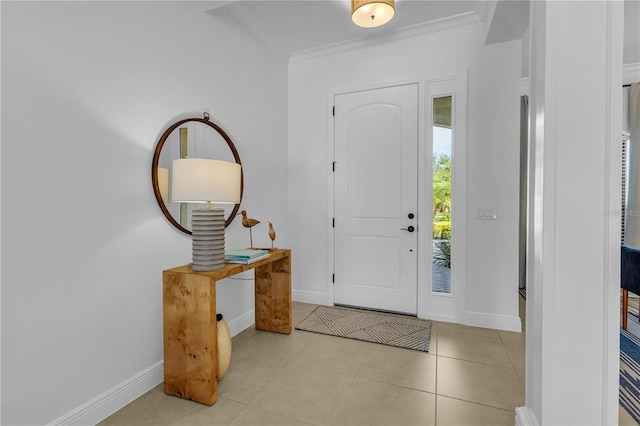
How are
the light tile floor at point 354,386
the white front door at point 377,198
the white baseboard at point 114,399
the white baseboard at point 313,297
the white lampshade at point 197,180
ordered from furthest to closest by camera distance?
the white baseboard at point 313,297 → the white front door at point 377,198 → the white lampshade at point 197,180 → the light tile floor at point 354,386 → the white baseboard at point 114,399

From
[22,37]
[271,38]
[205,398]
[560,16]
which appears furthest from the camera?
[271,38]

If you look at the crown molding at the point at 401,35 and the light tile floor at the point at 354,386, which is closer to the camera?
the light tile floor at the point at 354,386

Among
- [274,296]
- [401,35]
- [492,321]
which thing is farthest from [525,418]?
[401,35]

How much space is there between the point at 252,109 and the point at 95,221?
1758 mm

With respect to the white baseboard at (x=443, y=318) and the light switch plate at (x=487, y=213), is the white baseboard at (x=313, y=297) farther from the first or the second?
the light switch plate at (x=487, y=213)

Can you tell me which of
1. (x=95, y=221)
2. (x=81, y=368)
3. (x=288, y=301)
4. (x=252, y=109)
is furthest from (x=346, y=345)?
(x=252, y=109)

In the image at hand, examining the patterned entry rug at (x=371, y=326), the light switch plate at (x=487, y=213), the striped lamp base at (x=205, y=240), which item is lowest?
the patterned entry rug at (x=371, y=326)

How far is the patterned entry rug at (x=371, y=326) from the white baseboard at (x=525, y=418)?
33.4 inches

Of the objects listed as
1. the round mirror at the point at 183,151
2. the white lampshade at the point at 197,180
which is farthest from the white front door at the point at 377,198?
the white lampshade at the point at 197,180

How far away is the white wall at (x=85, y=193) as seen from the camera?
1.32 metres

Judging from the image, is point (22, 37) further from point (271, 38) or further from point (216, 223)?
point (271, 38)

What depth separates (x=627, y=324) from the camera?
9.25 ft

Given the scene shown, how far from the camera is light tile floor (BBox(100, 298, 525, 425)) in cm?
163

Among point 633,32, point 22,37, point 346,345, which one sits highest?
point 633,32
